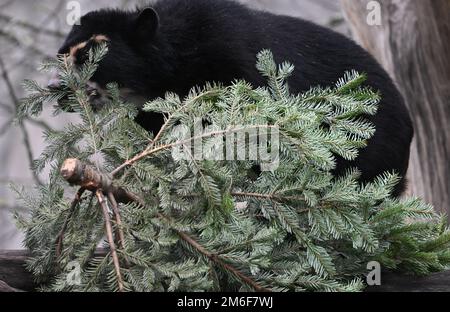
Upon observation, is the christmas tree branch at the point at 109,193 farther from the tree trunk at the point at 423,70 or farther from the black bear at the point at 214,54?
the tree trunk at the point at 423,70

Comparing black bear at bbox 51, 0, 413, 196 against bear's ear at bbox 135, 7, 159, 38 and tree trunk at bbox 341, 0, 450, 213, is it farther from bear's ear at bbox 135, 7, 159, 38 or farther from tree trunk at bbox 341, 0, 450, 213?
tree trunk at bbox 341, 0, 450, 213

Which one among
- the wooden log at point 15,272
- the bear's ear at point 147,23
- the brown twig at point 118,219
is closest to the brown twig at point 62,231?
the brown twig at point 118,219

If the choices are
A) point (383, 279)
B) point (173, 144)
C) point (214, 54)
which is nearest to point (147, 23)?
point (214, 54)

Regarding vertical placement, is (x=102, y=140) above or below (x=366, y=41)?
below

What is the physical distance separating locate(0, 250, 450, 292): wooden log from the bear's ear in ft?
6.23

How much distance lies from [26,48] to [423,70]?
4.84m

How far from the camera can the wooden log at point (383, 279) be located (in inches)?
176

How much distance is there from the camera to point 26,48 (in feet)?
31.4

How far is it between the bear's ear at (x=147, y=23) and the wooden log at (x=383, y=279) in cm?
190

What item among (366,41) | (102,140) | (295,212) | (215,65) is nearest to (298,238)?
(295,212)

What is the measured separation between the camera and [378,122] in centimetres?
608
